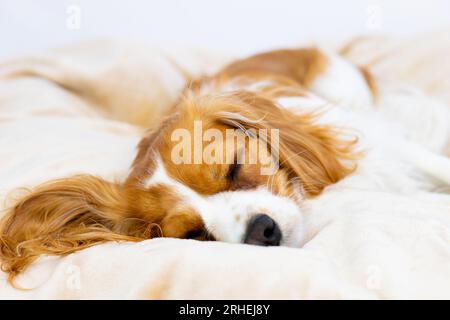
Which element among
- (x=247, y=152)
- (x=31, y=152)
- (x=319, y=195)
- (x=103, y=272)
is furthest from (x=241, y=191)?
(x=31, y=152)

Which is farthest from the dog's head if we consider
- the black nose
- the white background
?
the white background

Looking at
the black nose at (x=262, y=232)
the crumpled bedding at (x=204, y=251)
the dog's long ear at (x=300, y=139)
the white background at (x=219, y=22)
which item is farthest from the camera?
the white background at (x=219, y=22)

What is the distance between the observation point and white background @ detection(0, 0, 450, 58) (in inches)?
143

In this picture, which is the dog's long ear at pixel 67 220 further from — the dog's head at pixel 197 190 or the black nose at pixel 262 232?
the black nose at pixel 262 232

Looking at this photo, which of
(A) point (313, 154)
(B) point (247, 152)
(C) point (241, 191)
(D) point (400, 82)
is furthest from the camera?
(D) point (400, 82)

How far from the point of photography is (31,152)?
2.07 metres

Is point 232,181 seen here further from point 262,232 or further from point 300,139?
point 300,139

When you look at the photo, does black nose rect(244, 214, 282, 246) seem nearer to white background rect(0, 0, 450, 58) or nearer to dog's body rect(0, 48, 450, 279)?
dog's body rect(0, 48, 450, 279)

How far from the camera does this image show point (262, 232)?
1.53 meters

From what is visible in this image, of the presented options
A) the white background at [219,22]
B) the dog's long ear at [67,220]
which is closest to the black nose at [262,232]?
the dog's long ear at [67,220]

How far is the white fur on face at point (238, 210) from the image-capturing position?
5.19 feet
